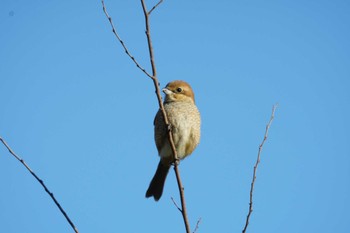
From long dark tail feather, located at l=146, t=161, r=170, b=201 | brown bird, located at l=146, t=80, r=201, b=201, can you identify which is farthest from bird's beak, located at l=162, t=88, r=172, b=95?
long dark tail feather, located at l=146, t=161, r=170, b=201

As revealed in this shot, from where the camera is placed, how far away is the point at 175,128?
5.70m

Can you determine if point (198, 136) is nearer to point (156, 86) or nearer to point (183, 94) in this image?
point (183, 94)

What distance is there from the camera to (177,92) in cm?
612

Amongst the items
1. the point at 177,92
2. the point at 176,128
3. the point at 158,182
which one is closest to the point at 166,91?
the point at 177,92

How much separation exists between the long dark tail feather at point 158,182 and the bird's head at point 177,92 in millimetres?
883

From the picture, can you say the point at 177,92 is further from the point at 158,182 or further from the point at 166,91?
the point at 158,182

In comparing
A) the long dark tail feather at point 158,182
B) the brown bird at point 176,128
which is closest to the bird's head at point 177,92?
the brown bird at point 176,128

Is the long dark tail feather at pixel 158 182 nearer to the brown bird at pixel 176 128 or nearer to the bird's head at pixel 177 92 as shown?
the brown bird at pixel 176 128

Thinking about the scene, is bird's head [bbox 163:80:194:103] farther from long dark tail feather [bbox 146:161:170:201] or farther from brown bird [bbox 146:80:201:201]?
long dark tail feather [bbox 146:161:170:201]

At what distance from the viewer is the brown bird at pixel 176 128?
570 cm

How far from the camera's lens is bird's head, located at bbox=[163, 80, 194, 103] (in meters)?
6.08

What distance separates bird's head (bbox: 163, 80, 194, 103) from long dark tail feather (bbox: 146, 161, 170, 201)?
883mm

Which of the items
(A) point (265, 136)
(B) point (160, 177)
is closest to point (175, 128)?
(B) point (160, 177)

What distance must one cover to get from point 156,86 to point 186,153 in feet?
7.92
